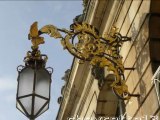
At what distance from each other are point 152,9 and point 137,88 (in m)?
1.63

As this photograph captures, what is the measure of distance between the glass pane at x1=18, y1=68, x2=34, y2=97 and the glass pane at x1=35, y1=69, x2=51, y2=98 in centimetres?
10

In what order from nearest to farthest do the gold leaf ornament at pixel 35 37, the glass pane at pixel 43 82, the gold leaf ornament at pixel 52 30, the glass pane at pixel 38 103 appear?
the glass pane at pixel 38 103, the glass pane at pixel 43 82, the gold leaf ornament at pixel 35 37, the gold leaf ornament at pixel 52 30

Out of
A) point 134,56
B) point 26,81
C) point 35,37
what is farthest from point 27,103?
point 134,56

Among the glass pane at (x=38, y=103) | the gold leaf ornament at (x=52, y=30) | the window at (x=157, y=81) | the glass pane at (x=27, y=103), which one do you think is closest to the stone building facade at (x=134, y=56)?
the window at (x=157, y=81)

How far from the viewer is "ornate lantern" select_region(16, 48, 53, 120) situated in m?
5.90

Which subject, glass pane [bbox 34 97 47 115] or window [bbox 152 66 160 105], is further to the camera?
window [bbox 152 66 160 105]

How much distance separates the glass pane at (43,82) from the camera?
240 inches

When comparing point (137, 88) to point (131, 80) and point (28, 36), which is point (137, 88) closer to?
point (131, 80)

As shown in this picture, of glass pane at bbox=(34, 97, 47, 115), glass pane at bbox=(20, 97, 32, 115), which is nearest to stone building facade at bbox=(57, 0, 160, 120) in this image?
glass pane at bbox=(34, 97, 47, 115)

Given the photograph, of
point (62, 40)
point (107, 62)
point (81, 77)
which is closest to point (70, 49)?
point (62, 40)

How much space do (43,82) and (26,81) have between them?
0.88 feet

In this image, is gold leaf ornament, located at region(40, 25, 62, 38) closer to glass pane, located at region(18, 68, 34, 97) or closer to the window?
glass pane, located at region(18, 68, 34, 97)

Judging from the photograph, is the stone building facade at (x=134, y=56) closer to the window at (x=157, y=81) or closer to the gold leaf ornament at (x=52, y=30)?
the window at (x=157, y=81)

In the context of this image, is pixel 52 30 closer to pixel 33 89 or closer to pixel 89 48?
pixel 89 48
